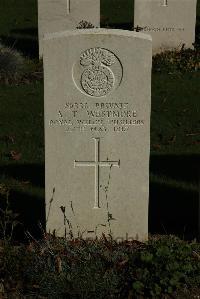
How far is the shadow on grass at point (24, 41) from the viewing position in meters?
14.1

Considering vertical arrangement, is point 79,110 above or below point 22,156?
above

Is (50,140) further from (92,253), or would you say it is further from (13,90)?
(13,90)

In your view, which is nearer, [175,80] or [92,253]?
[92,253]

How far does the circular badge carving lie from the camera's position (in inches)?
229

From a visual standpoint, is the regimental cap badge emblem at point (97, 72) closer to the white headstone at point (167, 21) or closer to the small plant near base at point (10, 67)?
the small plant near base at point (10, 67)

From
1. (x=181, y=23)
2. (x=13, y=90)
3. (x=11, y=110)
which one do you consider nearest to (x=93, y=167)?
(x=11, y=110)

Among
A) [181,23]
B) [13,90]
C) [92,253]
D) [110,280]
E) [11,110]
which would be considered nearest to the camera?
[110,280]

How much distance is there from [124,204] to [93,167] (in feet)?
1.40

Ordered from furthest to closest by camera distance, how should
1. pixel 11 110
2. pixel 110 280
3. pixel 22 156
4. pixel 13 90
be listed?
pixel 13 90
pixel 11 110
pixel 22 156
pixel 110 280

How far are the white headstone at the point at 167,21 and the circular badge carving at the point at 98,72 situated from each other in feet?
24.6

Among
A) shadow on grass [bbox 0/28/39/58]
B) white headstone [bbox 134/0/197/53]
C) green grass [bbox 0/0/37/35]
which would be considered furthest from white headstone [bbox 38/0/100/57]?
green grass [bbox 0/0/37/35]

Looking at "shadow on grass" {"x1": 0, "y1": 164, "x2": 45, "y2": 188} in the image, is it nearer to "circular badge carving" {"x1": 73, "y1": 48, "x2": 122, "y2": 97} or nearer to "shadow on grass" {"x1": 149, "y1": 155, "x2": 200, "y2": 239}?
"shadow on grass" {"x1": 149, "y1": 155, "x2": 200, "y2": 239}

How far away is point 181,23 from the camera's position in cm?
1340

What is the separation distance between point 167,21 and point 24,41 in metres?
3.19
